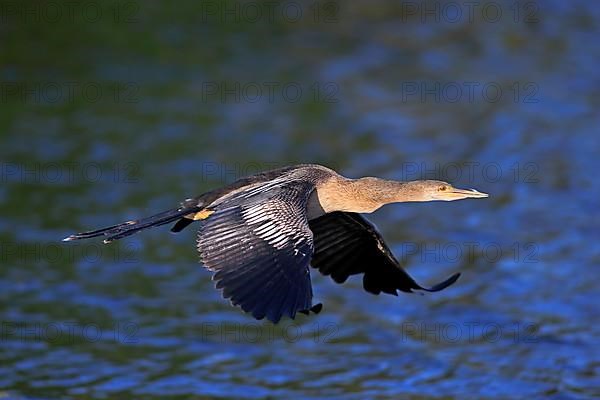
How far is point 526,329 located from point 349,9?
9197mm

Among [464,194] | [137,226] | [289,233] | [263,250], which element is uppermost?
[464,194]

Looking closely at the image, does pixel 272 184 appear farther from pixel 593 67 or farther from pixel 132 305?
pixel 593 67

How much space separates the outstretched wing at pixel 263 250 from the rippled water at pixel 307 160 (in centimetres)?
281

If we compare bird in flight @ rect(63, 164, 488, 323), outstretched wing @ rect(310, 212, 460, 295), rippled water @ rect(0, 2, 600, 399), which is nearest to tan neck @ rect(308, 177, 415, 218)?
bird in flight @ rect(63, 164, 488, 323)

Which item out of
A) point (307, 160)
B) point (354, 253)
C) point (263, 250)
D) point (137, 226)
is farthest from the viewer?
point (307, 160)

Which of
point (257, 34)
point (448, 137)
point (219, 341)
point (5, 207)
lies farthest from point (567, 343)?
point (257, 34)

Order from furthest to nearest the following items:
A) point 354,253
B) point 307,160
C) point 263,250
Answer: point 307,160 → point 354,253 → point 263,250

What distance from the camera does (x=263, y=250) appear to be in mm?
8320

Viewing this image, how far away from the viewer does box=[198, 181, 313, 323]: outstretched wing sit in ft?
26.0

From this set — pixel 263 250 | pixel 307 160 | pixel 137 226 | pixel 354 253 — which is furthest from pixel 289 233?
pixel 307 160

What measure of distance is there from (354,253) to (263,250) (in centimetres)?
186

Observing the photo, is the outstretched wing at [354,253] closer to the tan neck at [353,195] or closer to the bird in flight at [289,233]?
the bird in flight at [289,233]

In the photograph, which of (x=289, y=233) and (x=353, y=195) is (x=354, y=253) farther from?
(x=289, y=233)

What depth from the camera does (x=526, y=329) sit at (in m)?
12.1
